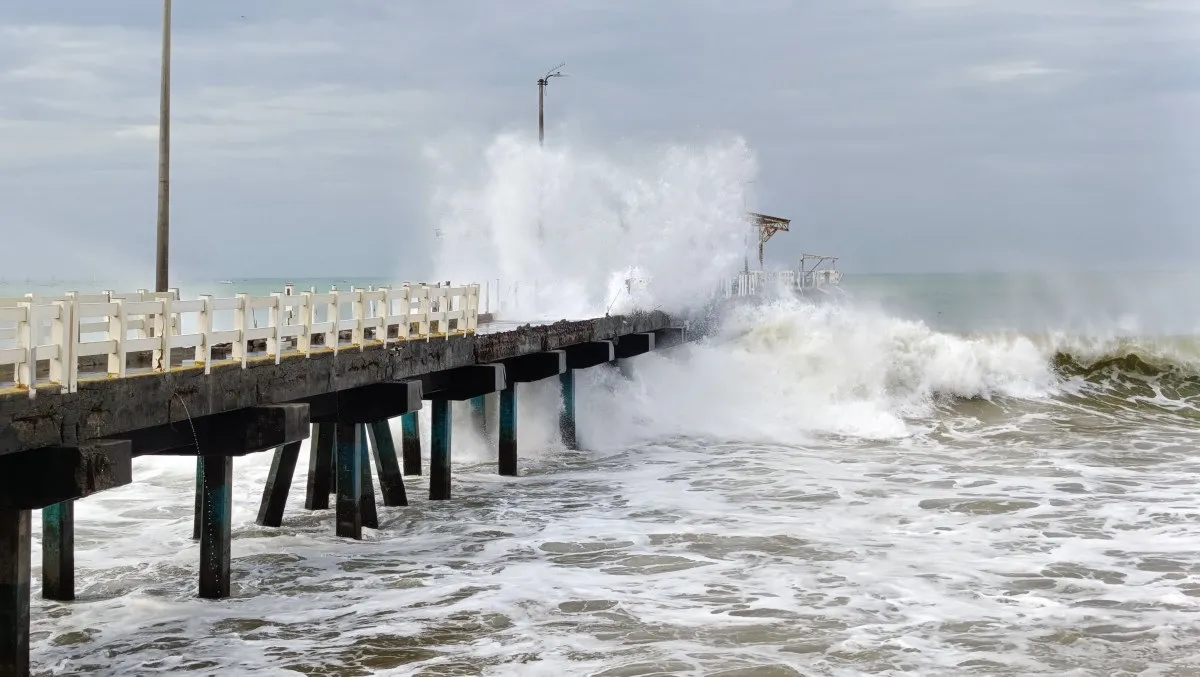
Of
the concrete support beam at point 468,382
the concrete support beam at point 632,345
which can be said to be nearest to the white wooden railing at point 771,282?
the concrete support beam at point 632,345

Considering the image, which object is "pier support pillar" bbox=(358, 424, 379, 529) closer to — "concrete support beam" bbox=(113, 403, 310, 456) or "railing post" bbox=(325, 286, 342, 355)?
"railing post" bbox=(325, 286, 342, 355)

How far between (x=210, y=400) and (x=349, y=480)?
4600mm

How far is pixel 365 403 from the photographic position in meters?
18.4

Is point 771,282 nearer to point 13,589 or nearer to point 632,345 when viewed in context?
point 632,345

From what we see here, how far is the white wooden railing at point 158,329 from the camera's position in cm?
1136

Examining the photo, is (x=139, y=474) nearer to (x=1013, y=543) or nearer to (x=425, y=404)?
(x=425, y=404)

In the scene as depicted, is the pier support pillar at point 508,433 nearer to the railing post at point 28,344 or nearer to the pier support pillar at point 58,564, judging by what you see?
the pier support pillar at point 58,564

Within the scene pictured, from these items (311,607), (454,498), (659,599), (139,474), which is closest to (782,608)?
(659,599)

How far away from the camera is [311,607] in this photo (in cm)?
1484

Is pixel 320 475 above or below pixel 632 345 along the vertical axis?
below

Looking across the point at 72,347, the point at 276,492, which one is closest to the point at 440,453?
the point at 276,492

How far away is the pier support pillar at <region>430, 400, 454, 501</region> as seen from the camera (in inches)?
886

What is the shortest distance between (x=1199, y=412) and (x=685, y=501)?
79.1 feet

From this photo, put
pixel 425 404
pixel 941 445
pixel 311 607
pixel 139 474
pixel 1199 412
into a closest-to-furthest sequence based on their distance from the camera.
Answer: pixel 311 607 → pixel 139 474 → pixel 425 404 → pixel 941 445 → pixel 1199 412
